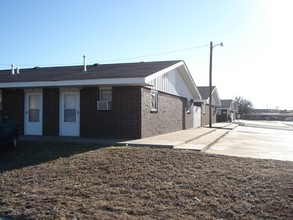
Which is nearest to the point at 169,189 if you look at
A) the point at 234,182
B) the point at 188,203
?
the point at 188,203

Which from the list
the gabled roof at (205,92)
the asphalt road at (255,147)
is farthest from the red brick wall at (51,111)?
the gabled roof at (205,92)

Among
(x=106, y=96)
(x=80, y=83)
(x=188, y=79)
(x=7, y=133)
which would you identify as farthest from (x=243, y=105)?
(x=7, y=133)

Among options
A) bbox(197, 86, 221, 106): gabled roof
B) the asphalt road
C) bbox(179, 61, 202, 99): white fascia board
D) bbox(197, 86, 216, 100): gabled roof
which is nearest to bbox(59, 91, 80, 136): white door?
the asphalt road

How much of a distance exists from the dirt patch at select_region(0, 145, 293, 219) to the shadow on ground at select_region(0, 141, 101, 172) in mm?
607

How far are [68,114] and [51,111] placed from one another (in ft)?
2.79

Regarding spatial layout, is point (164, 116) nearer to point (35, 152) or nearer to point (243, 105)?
point (35, 152)

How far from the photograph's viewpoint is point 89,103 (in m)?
15.9

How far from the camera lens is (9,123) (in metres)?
12.8

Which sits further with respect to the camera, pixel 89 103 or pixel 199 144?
pixel 89 103

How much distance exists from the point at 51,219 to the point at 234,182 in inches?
162

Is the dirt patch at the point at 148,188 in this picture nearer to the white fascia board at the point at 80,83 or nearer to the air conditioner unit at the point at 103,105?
the white fascia board at the point at 80,83

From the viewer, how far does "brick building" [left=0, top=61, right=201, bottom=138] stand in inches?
600

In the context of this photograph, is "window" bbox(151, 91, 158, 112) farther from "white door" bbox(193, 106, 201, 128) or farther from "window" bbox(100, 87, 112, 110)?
"white door" bbox(193, 106, 201, 128)

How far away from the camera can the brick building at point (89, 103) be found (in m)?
15.2
